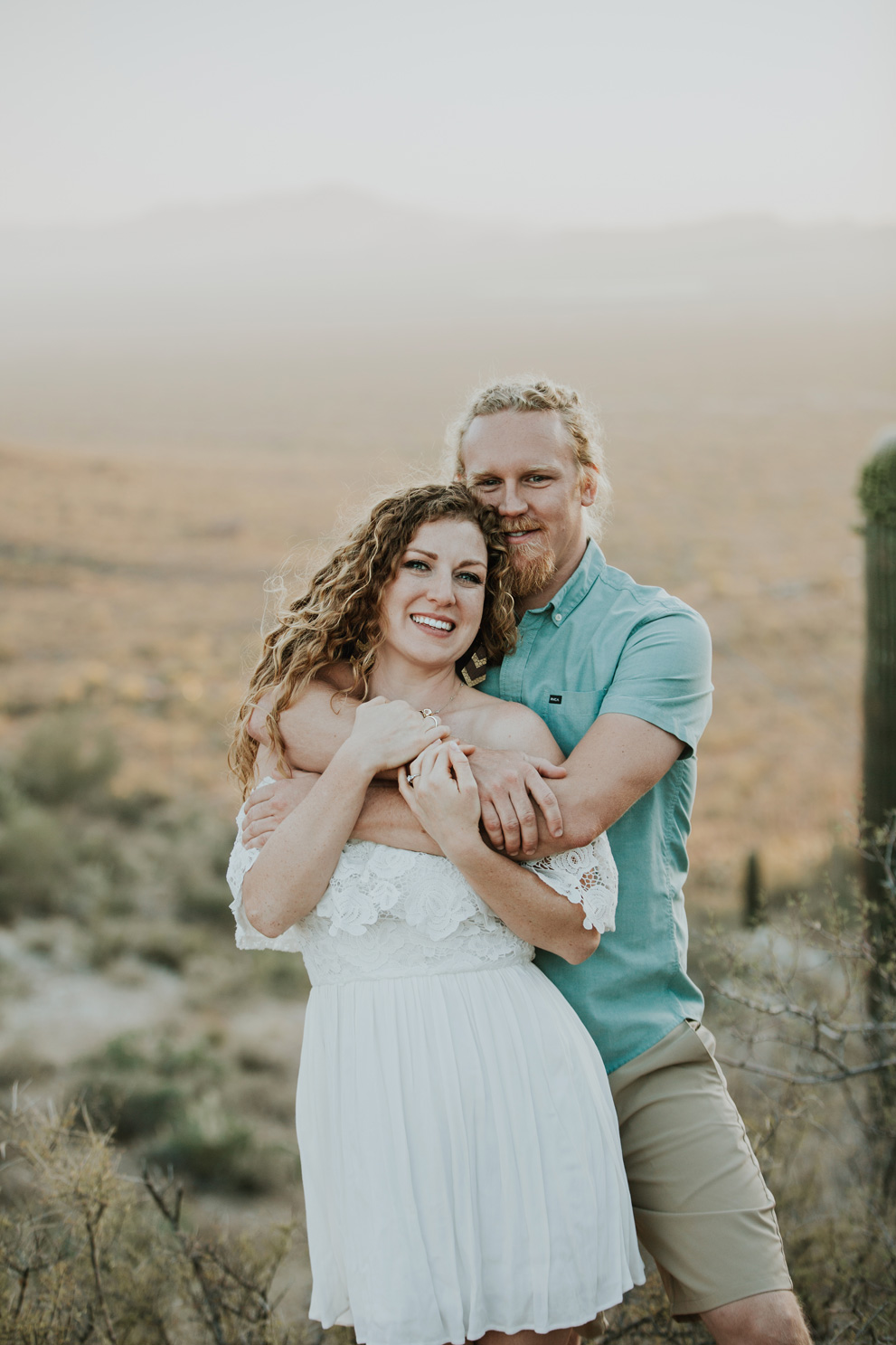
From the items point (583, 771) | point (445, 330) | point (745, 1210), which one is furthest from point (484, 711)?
point (445, 330)

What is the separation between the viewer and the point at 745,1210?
7.61ft

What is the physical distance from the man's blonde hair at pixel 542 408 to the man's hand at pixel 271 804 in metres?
0.93

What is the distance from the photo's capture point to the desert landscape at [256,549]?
7797 millimetres

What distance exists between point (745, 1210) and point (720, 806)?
45.9 ft

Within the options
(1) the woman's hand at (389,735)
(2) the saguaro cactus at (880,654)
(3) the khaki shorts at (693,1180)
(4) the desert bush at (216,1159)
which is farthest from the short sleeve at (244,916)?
(4) the desert bush at (216,1159)

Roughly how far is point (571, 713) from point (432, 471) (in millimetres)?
826

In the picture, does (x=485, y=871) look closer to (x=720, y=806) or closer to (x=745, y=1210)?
(x=745, y=1210)

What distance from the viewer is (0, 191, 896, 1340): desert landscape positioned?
780cm

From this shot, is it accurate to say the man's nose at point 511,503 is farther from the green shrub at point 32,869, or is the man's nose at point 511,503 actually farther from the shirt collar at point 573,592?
the green shrub at point 32,869

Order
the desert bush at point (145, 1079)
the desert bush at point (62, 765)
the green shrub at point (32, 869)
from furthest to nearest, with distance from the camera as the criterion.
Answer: the desert bush at point (62, 765)
the green shrub at point (32, 869)
the desert bush at point (145, 1079)

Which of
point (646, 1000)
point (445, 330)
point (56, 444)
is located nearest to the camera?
point (646, 1000)

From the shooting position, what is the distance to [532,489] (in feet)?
8.99

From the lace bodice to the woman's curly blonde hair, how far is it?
0.41 meters

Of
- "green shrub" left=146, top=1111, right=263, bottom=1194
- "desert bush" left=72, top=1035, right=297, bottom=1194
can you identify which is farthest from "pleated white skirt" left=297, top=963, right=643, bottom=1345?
"green shrub" left=146, top=1111, right=263, bottom=1194
